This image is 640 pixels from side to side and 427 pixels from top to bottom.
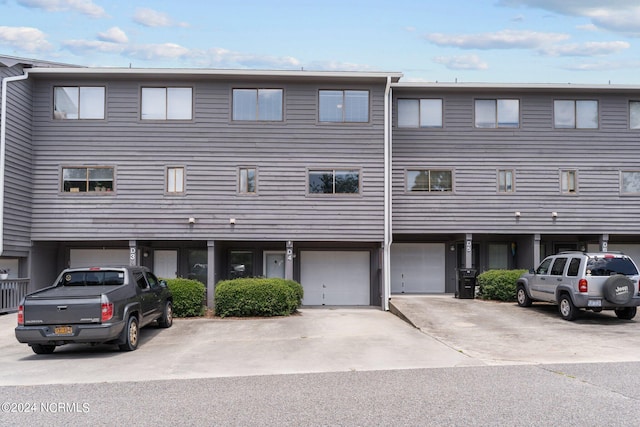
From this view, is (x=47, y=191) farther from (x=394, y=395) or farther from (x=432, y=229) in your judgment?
(x=394, y=395)

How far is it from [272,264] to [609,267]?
11577mm

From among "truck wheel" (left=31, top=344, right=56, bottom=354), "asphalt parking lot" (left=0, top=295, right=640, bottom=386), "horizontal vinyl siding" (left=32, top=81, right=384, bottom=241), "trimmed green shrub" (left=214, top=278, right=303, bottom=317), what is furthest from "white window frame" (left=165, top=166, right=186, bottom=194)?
"truck wheel" (left=31, top=344, right=56, bottom=354)

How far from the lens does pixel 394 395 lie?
8.24 metres

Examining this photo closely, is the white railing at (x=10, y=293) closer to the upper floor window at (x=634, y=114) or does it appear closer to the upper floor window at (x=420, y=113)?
the upper floor window at (x=420, y=113)

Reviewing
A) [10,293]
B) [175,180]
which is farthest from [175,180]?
[10,293]

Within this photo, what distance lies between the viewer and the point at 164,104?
66.8 ft

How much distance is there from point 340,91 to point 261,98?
2.62 m

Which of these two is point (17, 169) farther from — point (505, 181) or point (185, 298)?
point (505, 181)

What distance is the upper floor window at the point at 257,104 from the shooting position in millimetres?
20547

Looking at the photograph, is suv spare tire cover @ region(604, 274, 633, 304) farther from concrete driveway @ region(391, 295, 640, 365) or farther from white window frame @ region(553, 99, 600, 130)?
white window frame @ region(553, 99, 600, 130)

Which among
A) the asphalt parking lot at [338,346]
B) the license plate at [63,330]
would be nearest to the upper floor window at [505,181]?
the asphalt parking lot at [338,346]

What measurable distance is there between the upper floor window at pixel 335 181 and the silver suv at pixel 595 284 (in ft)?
22.5

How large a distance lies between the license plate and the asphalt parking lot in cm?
54

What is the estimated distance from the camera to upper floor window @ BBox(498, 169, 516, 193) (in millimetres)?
22109
